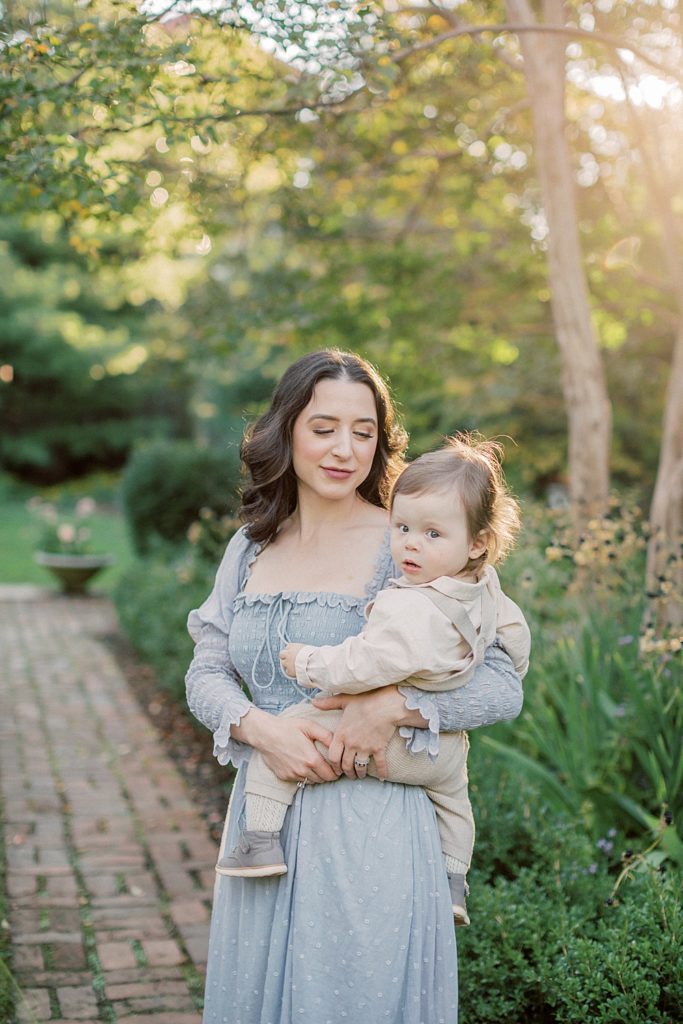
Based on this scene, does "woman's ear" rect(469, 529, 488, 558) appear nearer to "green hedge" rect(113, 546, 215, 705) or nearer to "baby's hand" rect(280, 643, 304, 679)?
"baby's hand" rect(280, 643, 304, 679)

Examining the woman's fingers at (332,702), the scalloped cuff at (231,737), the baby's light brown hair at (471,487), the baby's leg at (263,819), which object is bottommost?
the baby's leg at (263,819)

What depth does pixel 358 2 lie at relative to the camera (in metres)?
3.15

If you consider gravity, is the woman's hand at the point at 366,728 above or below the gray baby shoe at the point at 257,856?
above

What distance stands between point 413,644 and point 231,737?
512 mm

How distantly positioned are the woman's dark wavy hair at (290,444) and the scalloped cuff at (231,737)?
41 centimetres

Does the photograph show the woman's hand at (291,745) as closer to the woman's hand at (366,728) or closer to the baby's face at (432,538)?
the woman's hand at (366,728)

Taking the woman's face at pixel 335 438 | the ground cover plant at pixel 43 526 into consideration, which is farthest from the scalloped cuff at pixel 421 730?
the ground cover plant at pixel 43 526

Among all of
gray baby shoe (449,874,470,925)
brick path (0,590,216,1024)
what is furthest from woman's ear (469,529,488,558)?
brick path (0,590,216,1024)

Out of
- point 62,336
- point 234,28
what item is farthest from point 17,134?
point 62,336

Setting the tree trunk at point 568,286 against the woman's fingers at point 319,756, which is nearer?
the woman's fingers at point 319,756

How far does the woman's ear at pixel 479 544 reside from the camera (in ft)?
→ 6.46

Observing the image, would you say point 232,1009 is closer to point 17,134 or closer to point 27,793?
point 17,134

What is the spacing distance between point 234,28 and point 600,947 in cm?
289

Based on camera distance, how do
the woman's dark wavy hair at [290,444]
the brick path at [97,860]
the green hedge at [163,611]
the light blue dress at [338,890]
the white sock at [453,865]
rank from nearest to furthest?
the light blue dress at [338,890]
the white sock at [453,865]
the woman's dark wavy hair at [290,444]
the brick path at [97,860]
the green hedge at [163,611]
